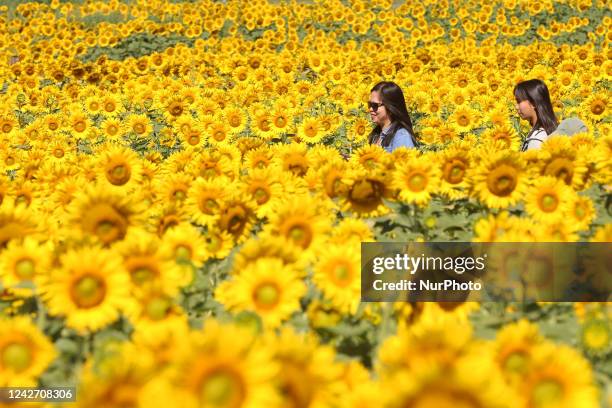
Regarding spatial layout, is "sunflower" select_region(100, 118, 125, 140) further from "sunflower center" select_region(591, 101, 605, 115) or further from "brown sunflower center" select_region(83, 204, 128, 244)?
"sunflower center" select_region(591, 101, 605, 115)

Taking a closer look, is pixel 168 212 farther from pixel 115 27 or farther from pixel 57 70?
pixel 115 27

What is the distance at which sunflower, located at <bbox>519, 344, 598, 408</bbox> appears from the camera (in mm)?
2020

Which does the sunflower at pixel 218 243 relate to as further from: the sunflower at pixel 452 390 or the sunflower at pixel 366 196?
the sunflower at pixel 452 390

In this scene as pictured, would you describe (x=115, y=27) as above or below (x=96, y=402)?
above

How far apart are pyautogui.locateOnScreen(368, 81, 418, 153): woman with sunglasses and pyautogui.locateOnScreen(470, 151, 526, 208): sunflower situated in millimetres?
3390

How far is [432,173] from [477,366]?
2436mm

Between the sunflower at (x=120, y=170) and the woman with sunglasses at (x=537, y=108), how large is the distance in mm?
4892

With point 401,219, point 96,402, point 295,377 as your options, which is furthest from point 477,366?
point 401,219

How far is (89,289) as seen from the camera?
2.68 m

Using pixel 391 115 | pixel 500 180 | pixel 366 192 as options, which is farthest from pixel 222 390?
pixel 391 115

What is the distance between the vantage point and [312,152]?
5.17 metres

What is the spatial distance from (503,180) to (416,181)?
22.8 inches

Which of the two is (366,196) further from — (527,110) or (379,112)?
(527,110)

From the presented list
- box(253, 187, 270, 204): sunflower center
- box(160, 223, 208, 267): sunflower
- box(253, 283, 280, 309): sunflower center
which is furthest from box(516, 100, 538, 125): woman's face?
box(253, 283, 280, 309): sunflower center
